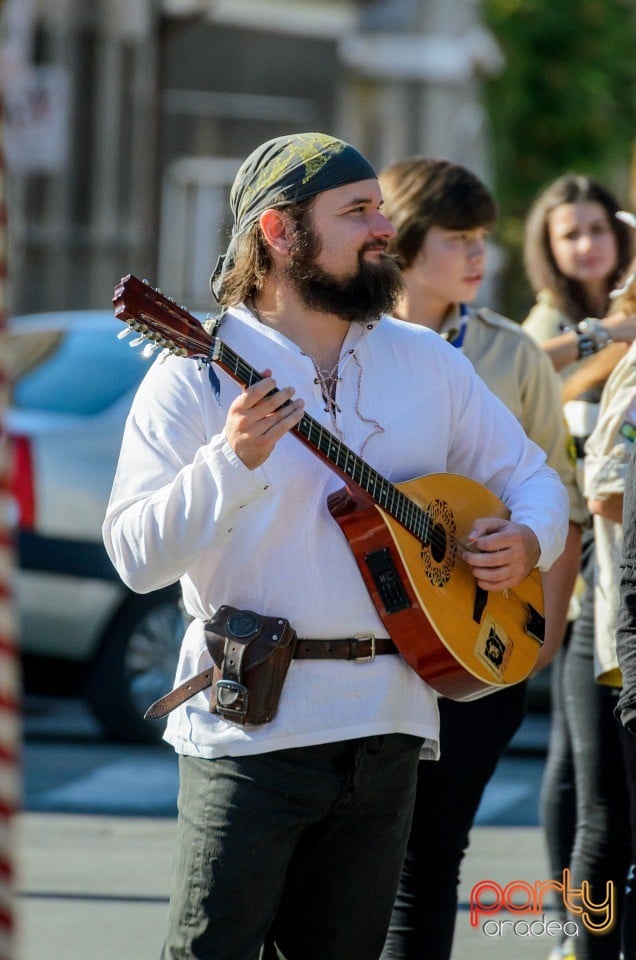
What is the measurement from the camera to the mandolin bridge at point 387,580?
9.98 feet

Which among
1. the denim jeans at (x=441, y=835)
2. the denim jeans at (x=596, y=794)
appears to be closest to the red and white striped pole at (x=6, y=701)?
the denim jeans at (x=441, y=835)

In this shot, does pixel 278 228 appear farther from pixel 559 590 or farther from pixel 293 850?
pixel 559 590

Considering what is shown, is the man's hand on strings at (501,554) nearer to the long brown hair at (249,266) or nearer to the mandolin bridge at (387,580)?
the mandolin bridge at (387,580)

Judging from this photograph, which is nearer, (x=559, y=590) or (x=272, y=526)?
(x=272, y=526)

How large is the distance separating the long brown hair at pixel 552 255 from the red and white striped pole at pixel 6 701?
337cm

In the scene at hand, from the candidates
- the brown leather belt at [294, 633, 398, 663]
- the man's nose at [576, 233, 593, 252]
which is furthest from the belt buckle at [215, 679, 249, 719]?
the man's nose at [576, 233, 593, 252]

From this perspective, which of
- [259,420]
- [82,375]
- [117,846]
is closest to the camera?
[259,420]

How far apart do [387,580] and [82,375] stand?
4912 mm

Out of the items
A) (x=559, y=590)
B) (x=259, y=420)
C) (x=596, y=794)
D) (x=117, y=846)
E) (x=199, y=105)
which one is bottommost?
(x=117, y=846)

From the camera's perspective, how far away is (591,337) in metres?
4.40

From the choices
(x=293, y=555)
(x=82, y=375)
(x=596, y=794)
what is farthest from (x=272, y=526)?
(x=82, y=375)

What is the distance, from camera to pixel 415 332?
11.0 feet

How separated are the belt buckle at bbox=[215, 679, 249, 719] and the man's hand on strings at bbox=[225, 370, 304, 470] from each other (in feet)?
1.34

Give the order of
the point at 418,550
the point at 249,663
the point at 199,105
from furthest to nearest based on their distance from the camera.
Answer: the point at 199,105 → the point at 418,550 → the point at 249,663
